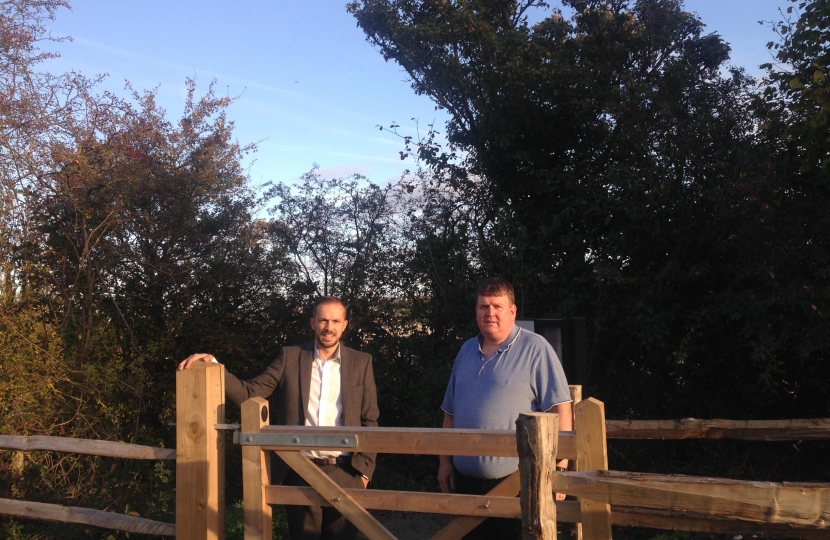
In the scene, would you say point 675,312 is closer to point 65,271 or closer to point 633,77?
point 633,77

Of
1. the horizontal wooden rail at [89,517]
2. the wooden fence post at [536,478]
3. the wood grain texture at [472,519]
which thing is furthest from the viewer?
the horizontal wooden rail at [89,517]

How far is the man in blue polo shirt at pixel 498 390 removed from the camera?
3463 millimetres

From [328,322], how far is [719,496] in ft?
6.97

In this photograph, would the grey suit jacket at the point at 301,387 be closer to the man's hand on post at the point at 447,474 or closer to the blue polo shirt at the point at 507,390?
the man's hand on post at the point at 447,474

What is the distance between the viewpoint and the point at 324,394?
3.80 m

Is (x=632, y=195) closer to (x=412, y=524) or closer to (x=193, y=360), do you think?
(x=412, y=524)

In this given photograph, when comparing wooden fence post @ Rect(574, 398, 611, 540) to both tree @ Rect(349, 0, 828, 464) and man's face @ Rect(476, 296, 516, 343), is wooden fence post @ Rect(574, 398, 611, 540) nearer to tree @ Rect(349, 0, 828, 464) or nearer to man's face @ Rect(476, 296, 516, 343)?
man's face @ Rect(476, 296, 516, 343)

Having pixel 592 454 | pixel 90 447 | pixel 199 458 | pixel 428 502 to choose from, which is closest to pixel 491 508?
pixel 428 502

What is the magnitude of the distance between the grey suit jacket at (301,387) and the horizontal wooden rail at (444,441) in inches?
20.6

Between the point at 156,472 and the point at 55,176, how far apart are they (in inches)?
141

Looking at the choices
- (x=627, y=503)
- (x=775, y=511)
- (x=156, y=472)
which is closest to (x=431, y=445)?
(x=627, y=503)

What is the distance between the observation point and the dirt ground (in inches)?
274

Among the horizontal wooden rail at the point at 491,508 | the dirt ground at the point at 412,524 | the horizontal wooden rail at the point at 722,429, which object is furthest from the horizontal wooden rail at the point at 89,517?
the dirt ground at the point at 412,524

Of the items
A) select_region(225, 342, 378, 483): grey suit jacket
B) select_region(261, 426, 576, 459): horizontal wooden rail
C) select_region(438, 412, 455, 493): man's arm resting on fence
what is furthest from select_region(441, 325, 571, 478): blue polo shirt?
select_region(225, 342, 378, 483): grey suit jacket
